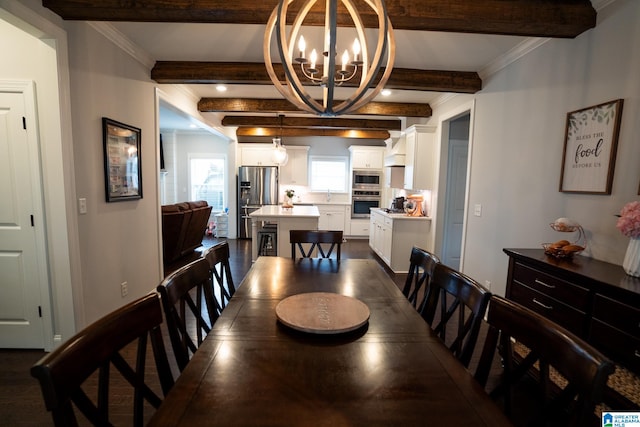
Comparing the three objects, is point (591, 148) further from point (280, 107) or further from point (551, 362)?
point (280, 107)

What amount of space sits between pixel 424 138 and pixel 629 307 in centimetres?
336

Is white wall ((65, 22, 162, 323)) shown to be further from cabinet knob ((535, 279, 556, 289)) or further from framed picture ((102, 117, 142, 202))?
cabinet knob ((535, 279, 556, 289))

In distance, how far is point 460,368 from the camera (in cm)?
99

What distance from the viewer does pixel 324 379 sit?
91 cm

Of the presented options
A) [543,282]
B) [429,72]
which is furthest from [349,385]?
[429,72]

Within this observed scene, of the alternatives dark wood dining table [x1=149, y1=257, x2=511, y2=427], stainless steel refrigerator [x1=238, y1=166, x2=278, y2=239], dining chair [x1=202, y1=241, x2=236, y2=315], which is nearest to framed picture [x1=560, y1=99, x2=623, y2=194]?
dark wood dining table [x1=149, y1=257, x2=511, y2=427]

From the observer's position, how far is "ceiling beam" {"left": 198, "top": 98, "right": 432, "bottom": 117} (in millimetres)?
4469

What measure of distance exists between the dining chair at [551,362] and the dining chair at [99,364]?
118cm

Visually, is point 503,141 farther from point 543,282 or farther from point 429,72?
point 543,282

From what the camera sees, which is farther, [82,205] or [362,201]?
[362,201]

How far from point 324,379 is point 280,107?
13.9ft

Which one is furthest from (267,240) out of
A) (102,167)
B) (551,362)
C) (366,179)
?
(551,362)

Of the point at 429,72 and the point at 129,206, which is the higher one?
the point at 429,72

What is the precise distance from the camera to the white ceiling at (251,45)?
2.47 meters
